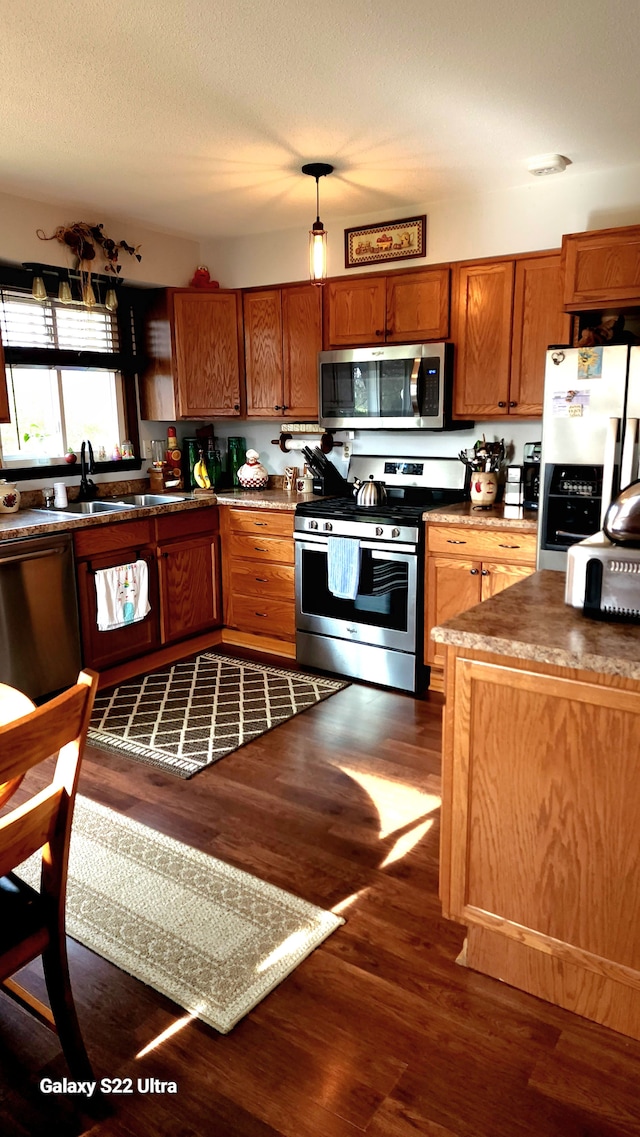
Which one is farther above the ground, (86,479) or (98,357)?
(98,357)

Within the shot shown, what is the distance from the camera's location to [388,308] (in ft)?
13.3

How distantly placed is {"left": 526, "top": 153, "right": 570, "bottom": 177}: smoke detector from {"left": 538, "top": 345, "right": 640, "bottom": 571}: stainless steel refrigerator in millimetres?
893

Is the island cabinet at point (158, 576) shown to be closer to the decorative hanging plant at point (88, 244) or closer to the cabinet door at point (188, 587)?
the cabinet door at point (188, 587)

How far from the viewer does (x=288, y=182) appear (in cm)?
359

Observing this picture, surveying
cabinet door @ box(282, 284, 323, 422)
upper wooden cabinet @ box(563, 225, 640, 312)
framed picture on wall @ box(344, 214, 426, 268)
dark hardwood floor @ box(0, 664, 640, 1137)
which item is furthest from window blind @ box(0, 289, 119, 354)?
dark hardwood floor @ box(0, 664, 640, 1137)

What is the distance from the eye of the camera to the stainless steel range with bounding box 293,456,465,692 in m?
3.71

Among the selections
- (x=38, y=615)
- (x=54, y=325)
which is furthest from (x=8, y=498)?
(x=54, y=325)

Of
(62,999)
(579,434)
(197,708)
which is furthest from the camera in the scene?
(197,708)

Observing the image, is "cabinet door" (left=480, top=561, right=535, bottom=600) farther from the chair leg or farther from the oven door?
the chair leg

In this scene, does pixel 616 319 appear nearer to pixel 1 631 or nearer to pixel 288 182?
pixel 288 182

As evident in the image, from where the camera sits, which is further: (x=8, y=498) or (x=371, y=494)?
(x=371, y=494)

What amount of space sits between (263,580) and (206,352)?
4.92ft

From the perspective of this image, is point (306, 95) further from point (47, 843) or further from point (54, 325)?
point (47, 843)

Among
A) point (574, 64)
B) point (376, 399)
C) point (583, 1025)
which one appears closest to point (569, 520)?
point (376, 399)
